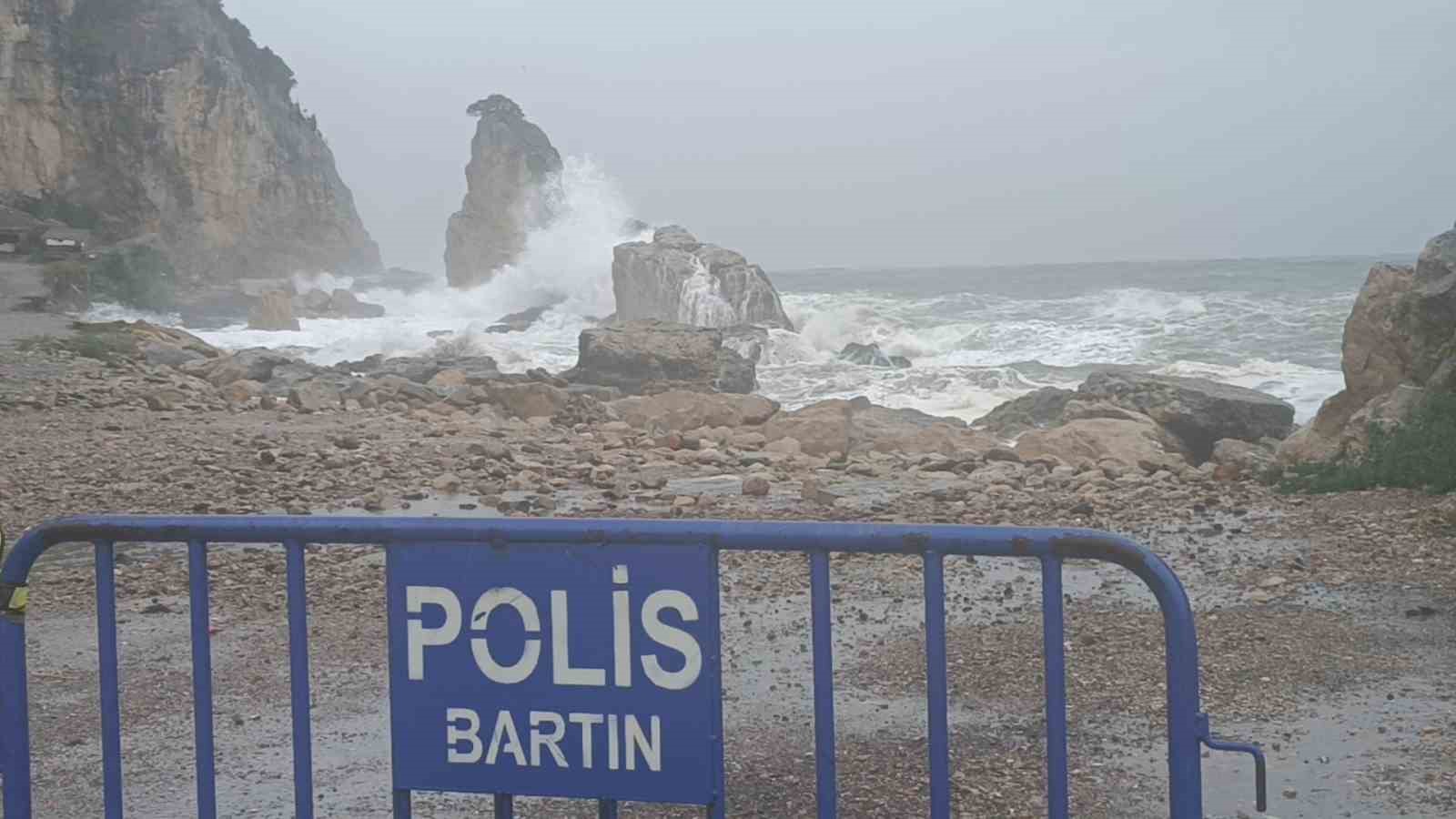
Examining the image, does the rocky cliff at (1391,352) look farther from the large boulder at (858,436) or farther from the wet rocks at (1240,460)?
the large boulder at (858,436)

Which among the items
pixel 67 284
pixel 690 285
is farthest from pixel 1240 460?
pixel 67 284

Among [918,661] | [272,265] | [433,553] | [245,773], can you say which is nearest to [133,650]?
[245,773]

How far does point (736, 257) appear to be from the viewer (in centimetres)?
4447

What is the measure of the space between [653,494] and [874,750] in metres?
5.69

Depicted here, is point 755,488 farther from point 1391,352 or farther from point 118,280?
point 118,280

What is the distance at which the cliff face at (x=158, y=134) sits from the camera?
169 feet

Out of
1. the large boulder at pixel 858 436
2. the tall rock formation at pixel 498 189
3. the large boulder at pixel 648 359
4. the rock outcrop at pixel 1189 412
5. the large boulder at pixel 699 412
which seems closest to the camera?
the large boulder at pixel 858 436

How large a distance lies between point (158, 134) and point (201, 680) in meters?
61.5

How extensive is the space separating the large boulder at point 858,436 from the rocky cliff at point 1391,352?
9.90ft

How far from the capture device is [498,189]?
89500 mm

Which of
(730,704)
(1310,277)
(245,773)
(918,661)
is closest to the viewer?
(245,773)

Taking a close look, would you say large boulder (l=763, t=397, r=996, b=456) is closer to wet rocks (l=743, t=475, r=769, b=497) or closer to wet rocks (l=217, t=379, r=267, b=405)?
wet rocks (l=743, t=475, r=769, b=497)

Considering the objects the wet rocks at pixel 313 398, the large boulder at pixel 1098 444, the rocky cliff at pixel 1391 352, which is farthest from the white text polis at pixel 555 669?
the wet rocks at pixel 313 398

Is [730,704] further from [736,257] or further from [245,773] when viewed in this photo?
[736,257]
